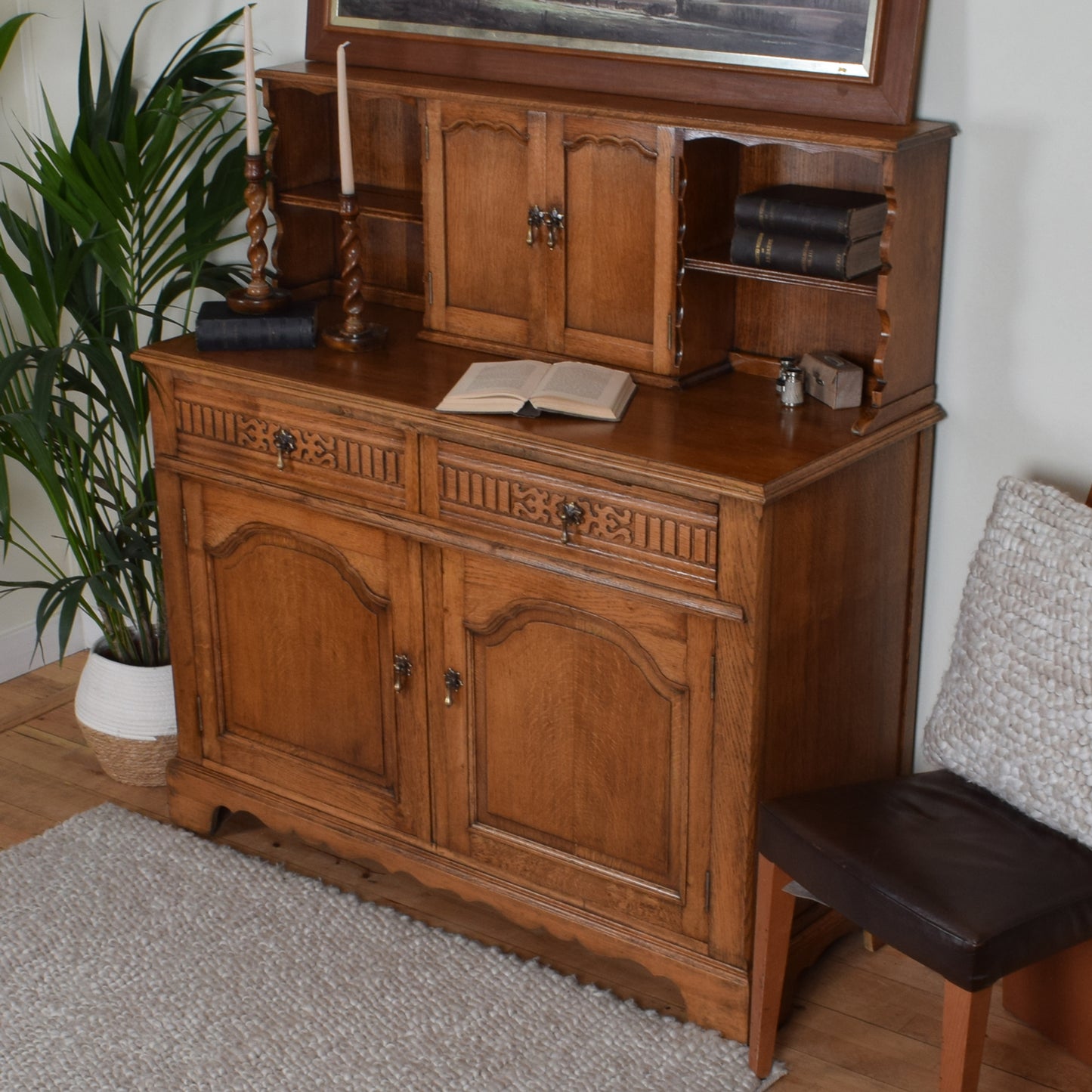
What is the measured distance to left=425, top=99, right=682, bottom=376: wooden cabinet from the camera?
2.52 metres

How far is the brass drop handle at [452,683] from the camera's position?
2.67m

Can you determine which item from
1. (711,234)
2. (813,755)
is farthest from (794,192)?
(813,755)

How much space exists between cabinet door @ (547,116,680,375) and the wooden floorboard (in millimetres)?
1102

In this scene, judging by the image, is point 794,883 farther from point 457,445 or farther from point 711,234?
point 711,234

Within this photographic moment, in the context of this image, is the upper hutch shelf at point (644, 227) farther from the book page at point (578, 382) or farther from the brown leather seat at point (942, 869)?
the brown leather seat at point (942, 869)

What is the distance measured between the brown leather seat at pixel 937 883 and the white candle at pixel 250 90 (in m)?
1.47

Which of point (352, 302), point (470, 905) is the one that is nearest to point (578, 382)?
point (352, 302)

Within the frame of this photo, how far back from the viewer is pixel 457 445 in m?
2.51

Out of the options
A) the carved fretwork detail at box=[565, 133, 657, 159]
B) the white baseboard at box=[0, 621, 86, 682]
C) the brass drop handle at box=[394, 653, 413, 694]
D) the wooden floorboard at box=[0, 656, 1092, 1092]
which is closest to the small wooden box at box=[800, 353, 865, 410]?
the carved fretwork detail at box=[565, 133, 657, 159]

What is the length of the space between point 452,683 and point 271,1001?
0.62 metres

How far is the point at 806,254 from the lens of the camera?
93.1 inches

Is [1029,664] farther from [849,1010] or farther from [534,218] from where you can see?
[534,218]

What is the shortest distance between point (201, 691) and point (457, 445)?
2.97 feet

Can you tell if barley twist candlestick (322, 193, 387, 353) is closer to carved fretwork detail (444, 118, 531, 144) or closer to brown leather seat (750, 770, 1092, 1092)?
carved fretwork detail (444, 118, 531, 144)
